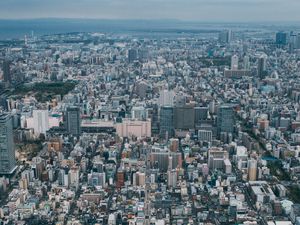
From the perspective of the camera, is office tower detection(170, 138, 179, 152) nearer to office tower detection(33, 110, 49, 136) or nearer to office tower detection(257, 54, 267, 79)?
office tower detection(33, 110, 49, 136)

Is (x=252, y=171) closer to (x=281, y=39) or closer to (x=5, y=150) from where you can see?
(x=5, y=150)

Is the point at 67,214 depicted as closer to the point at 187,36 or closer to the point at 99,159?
the point at 99,159

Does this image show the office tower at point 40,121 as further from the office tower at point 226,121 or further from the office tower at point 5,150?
the office tower at point 226,121

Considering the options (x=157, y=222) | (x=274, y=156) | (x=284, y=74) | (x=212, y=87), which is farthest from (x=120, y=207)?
(x=284, y=74)

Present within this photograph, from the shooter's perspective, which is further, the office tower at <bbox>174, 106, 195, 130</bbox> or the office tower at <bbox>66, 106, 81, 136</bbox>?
the office tower at <bbox>174, 106, 195, 130</bbox>

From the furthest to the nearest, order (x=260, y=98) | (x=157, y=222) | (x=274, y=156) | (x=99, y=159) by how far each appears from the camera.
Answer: (x=260, y=98)
(x=274, y=156)
(x=99, y=159)
(x=157, y=222)

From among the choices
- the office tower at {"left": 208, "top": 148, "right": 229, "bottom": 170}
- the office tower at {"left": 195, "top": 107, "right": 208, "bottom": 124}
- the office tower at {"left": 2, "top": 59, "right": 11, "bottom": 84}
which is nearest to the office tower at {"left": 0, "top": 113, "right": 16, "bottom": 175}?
the office tower at {"left": 208, "top": 148, "right": 229, "bottom": 170}

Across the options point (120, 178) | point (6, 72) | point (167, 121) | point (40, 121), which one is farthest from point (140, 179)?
point (6, 72)
